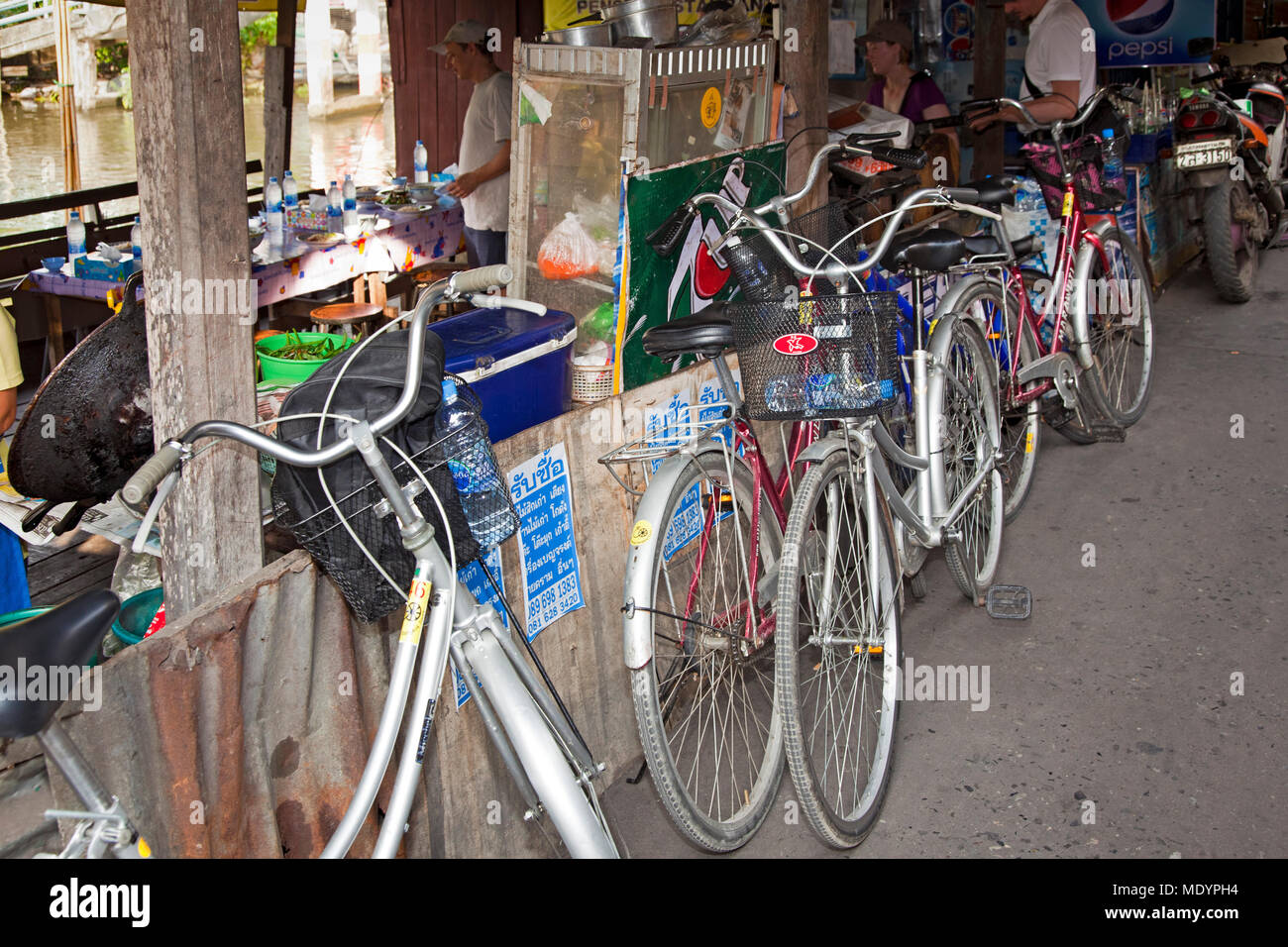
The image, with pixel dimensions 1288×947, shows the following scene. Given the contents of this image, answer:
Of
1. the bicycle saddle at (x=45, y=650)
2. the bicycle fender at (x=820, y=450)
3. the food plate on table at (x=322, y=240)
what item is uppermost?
the food plate on table at (x=322, y=240)

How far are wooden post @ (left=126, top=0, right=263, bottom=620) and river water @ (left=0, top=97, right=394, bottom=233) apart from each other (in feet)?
32.5

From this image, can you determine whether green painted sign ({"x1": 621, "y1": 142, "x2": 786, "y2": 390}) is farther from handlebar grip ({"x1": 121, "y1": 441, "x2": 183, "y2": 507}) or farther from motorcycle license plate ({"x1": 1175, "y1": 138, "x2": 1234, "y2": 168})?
motorcycle license plate ({"x1": 1175, "y1": 138, "x2": 1234, "y2": 168})

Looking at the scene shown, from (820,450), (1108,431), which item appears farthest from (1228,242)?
(820,450)

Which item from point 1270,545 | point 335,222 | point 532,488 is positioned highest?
point 335,222

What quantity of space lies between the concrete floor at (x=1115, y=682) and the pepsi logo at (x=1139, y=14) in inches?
142

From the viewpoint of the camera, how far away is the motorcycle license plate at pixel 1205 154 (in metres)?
8.23

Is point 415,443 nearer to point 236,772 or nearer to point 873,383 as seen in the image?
point 236,772

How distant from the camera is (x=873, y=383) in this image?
3.43 metres

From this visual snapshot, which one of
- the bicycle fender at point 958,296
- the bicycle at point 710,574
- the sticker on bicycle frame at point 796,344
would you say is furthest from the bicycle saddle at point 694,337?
the bicycle fender at point 958,296

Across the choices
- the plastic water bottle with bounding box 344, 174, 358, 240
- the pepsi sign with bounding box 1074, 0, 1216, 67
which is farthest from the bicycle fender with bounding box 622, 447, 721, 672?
the pepsi sign with bounding box 1074, 0, 1216, 67

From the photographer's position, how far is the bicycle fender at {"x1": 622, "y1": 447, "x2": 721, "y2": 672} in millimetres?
3225

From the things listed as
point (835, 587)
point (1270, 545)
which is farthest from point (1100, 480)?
point (835, 587)

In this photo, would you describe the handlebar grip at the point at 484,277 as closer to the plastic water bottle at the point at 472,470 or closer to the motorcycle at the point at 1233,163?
the plastic water bottle at the point at 472,470
